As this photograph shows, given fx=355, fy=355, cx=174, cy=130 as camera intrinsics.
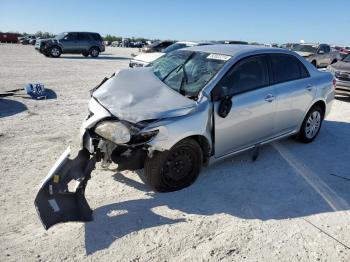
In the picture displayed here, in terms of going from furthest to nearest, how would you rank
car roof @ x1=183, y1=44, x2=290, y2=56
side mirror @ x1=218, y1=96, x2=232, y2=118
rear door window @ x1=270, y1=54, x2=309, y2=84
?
rear door window @ x1=270, y1=54, x2=309, y2=84 < car roof @ x1=183, y1=44, x2=290, y2=56 < side mirror @ x1=218, y1=96, x2=232, y2=118

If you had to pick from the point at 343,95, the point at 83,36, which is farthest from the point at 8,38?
the point at 343,95

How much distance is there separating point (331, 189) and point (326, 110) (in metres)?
2.30

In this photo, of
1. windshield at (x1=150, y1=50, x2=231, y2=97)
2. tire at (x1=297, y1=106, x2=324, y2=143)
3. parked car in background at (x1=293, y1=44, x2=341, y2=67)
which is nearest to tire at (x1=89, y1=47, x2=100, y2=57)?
parked car in background at (x1=293, y1=44, x2=341, y2=67)

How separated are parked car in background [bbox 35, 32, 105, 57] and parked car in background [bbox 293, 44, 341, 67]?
14963 millimetres

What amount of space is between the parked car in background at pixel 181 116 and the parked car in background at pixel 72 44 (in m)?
22.1

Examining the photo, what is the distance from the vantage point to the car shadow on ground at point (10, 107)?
25.2ft

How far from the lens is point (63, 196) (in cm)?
364

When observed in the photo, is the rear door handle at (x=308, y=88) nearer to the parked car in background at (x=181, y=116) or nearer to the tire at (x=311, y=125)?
the parked car in background at (x=181, y=116)

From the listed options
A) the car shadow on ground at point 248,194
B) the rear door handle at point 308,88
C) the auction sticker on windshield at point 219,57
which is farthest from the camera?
Result: the rear door handle at point 308,88

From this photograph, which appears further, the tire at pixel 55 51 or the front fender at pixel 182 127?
the tire at pixel 55 51

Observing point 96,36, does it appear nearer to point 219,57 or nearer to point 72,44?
point 72,44

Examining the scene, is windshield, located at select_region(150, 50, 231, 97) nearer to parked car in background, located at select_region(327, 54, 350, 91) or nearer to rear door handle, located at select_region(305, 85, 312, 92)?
rear door handle, located at select_region(305, 85, 312, 92)

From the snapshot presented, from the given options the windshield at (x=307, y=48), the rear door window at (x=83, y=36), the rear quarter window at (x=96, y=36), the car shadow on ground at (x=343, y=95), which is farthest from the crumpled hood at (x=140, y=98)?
the rear quarter window at (x=96, y=36)

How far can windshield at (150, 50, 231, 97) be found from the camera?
4.62m
